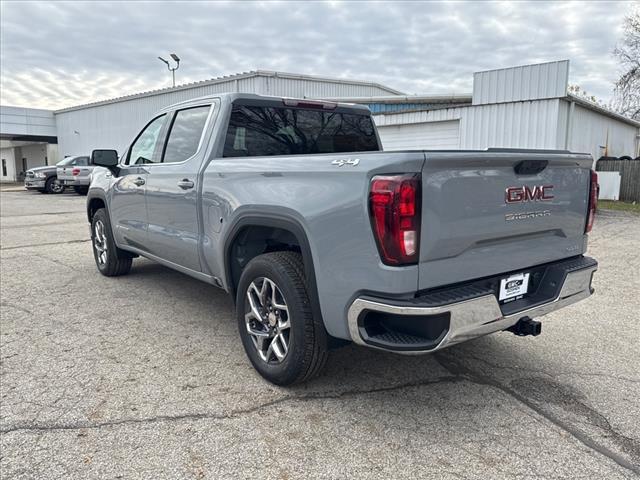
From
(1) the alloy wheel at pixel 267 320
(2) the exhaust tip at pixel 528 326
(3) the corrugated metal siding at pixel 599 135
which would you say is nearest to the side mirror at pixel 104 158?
(1) the alloy wheel at pixel 267 320

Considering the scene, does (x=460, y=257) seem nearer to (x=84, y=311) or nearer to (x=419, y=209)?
(x=419, y=209)

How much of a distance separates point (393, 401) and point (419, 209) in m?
1.37

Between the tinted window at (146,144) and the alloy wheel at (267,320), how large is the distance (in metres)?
2.25

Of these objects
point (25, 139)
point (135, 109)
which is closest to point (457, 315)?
point (135, 109)

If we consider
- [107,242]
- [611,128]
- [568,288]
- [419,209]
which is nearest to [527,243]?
[568,288]

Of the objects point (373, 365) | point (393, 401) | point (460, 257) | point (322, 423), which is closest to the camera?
point (460, 257)

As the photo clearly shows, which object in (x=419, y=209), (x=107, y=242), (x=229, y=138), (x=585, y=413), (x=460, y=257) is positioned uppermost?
(x=229, y=138)

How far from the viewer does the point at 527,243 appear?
3.04 meters

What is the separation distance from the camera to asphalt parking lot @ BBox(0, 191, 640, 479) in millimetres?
2541

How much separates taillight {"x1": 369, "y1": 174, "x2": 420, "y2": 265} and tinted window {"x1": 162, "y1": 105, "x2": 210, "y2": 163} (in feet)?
7.42

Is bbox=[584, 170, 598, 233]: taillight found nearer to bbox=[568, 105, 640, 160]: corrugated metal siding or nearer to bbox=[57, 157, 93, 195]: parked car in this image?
bbox=[568, 105, 640, 160]: corrugated metal siding

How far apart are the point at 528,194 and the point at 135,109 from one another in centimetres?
2997

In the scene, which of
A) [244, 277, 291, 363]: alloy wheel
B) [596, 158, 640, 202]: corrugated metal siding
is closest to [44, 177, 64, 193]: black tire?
[244, 277, 291, 363]: alloy wheel

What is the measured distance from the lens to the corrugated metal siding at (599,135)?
15.4 m
